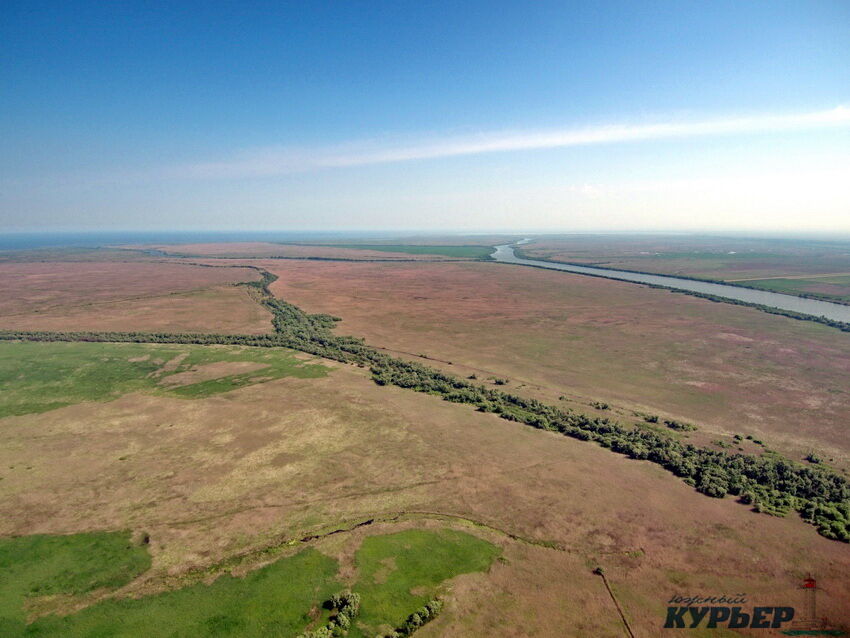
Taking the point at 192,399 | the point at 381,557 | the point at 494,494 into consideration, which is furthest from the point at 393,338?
the point at 381,557

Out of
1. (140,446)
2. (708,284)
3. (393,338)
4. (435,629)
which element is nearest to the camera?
(435,629)

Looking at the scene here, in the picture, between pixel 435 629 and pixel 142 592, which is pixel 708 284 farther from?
pixel 142 592

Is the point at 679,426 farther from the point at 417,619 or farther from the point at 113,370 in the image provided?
the point at 113,370

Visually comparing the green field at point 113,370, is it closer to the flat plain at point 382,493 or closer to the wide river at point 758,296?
the flat plain at point 382,493

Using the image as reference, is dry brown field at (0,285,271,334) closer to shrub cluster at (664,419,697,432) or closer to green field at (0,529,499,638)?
green field at (0,529,499,638)

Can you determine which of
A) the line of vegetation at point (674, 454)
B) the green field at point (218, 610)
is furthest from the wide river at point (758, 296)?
the green field at point (218, 610)

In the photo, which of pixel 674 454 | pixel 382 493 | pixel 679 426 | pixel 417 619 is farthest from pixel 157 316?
pixel 679 426
